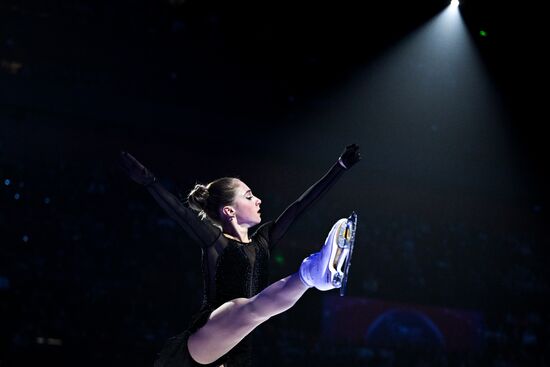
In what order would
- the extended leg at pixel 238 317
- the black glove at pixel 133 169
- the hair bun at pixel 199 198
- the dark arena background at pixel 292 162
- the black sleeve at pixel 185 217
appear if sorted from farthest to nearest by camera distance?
the dark arena background at pixel 292 162 < the hair bun at pixel 199 198 < the black sleeve at pixel 185 217 < the black glove at pixel 133 169 < the extended leg at pixel 238 317

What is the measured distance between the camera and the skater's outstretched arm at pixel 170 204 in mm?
2445

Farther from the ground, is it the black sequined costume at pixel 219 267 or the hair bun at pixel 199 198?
the hair bun at pixel 199 198

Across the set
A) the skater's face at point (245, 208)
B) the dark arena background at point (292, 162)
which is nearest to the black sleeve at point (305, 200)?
the skater's face at point (245, 208)

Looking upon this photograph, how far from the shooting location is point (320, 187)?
2879 mm

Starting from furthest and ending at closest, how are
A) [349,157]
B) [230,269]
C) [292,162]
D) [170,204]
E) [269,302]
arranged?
[292,162] < [349,157] < [230,269] < [170,204] < [269,302]


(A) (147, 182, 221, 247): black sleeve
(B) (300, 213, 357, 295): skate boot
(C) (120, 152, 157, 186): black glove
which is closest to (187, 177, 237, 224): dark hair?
(A) (147, 182, 221, 247): black sleeve

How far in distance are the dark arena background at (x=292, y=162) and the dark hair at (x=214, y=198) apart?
13.8ft

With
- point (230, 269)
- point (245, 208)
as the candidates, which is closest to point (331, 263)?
point (230, 269)

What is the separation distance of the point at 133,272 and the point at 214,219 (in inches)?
187

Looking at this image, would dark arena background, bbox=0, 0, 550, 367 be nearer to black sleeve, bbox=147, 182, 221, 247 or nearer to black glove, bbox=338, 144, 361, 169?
black sleeve, bbox=147, 182, 221, 247

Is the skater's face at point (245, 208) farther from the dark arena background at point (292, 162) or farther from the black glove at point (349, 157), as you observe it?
the dark arena background at point (292, 162)

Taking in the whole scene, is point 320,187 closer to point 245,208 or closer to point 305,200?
point 305,200

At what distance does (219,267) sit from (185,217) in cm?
30

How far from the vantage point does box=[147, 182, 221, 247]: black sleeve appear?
8.37 feet
